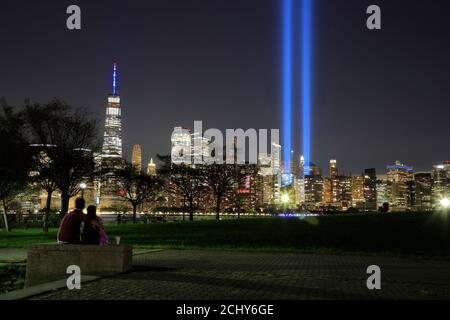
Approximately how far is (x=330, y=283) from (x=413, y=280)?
92.3 inches

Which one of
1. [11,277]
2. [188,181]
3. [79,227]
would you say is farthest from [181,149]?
[79,227]

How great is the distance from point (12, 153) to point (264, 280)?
2638 centimetres

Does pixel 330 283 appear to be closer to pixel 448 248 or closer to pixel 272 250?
pixel 272 250

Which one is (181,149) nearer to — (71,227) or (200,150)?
(200,150)

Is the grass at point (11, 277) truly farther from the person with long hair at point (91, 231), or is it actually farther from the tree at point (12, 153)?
the tree at point (12, 153)

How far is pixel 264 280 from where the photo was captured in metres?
12.1

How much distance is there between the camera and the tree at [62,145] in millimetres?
37000

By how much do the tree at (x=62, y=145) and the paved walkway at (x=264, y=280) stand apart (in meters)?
20.8

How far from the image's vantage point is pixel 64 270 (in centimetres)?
1266

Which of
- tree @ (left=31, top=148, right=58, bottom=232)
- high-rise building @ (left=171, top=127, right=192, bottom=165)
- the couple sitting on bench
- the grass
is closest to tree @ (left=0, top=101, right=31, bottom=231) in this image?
tree @ (left=31, top=148, right=58, bottom=232)

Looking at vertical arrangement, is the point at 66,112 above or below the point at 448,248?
above

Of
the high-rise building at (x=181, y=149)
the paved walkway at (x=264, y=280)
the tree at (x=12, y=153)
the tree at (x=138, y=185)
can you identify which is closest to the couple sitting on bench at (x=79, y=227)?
the paved walkway at (x=264, y=280)

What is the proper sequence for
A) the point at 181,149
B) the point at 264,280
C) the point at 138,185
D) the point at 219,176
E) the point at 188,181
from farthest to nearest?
the point at 181,149 → the point at 138,185 → the point at 188,181 → the point at 219,176 → the point at 264,280
